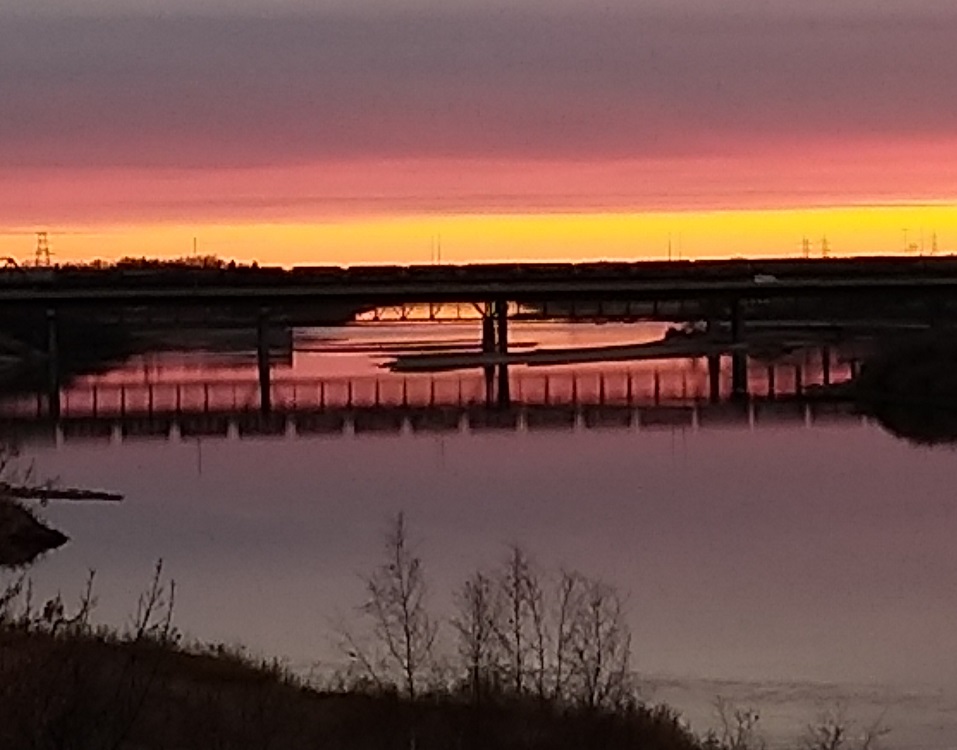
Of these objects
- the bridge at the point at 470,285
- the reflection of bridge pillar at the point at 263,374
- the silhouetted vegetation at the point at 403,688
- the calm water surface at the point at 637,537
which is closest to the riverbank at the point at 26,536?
the calm water surface at the point at 637,537

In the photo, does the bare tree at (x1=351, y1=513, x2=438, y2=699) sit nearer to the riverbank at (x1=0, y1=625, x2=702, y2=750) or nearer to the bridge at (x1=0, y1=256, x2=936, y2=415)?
the riverbank at (x1=0, y1=625, x2=702, y2=750)

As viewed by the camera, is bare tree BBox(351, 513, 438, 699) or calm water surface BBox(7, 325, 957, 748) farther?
calm water surface BBox(7, 325, 957, 748)

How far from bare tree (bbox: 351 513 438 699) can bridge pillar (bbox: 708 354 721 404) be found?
31.5m

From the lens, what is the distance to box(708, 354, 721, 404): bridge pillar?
5834 cm

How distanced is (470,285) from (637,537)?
32.6m

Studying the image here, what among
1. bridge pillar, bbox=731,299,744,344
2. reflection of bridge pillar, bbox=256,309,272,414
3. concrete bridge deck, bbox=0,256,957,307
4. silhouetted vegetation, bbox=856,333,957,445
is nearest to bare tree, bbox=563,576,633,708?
silhouetted vegetation, bbox=856,333,957,445

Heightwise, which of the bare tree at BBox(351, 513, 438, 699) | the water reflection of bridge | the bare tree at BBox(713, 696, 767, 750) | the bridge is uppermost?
the bridge

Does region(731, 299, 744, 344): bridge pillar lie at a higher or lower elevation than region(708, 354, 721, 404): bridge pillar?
higher

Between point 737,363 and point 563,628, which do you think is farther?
point 737,363

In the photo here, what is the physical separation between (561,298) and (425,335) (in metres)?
52.2

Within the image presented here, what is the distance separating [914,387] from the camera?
5591cm

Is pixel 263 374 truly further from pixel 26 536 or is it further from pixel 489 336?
pixel 26 536

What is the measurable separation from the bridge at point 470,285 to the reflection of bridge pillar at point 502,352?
0.14 metres

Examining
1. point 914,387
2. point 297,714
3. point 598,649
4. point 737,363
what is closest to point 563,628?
point 598,649
